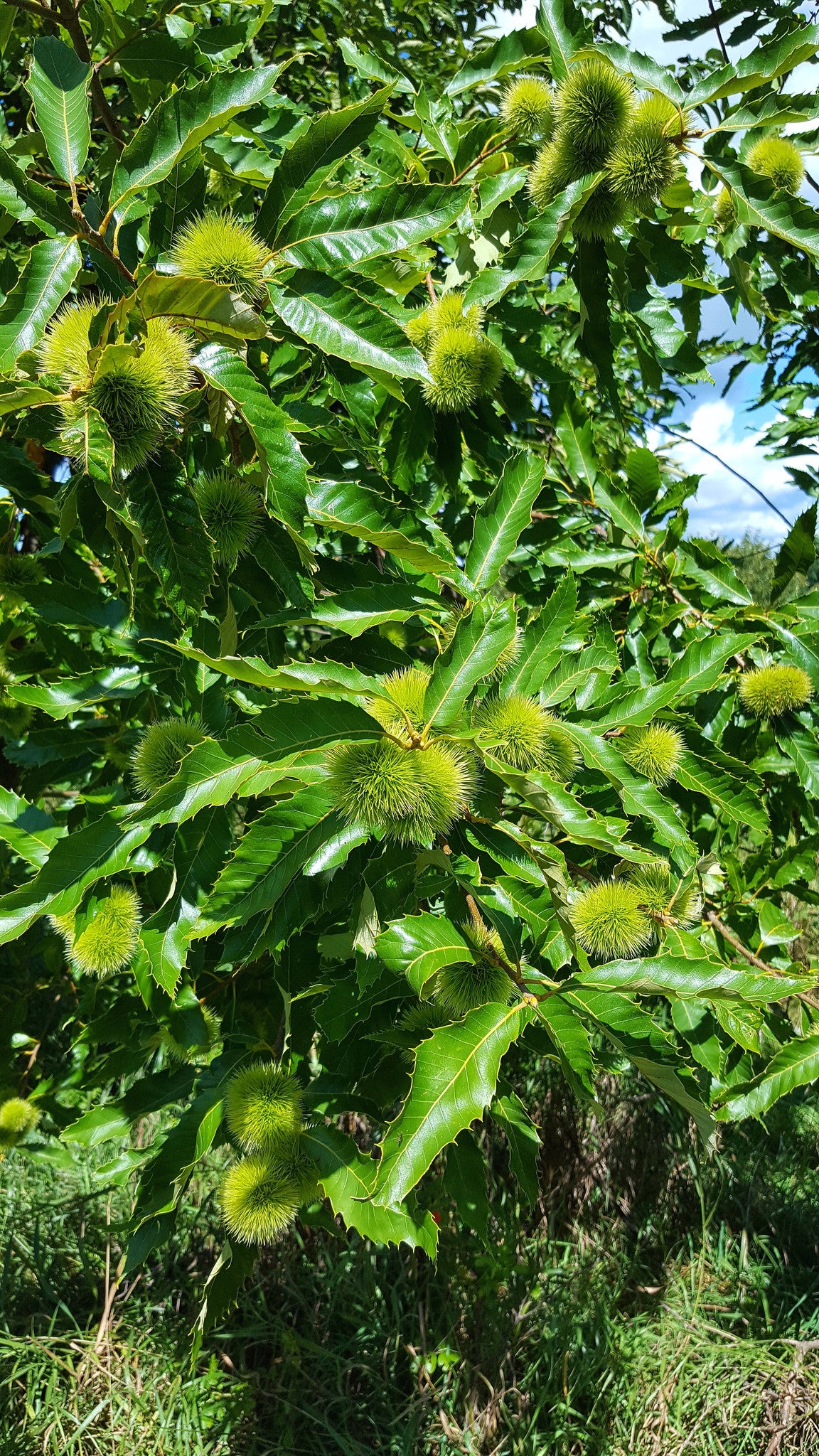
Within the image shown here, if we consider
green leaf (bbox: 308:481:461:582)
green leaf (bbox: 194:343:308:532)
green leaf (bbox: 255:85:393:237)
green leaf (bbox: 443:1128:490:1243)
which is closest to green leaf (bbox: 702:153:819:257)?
green leaf (bbox: 255:85:393:237)

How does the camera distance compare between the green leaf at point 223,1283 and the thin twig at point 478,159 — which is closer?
the green leaf at point 223,1283

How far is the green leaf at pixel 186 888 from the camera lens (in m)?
1.21

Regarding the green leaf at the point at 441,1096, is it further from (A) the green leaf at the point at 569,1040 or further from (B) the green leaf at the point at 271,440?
(B) the green leaf at the point at 271,440

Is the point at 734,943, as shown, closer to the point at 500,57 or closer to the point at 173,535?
the point at 173,535

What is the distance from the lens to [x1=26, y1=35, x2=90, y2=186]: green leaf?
→ 3.55 feet

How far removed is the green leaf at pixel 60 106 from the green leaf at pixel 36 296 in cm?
11

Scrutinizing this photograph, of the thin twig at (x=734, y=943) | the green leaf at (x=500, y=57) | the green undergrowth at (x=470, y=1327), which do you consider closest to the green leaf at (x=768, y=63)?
the green leaf at (x=500, y=57)

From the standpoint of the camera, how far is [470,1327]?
2.73m

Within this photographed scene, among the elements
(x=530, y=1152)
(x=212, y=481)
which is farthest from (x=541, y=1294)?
(x=212, y=481)

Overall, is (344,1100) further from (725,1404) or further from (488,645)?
(725,1404)

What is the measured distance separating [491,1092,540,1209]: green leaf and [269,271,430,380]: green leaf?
0.96 m

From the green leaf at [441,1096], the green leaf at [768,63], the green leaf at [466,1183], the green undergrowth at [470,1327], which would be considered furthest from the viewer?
the green undergrowth at [470,1327]

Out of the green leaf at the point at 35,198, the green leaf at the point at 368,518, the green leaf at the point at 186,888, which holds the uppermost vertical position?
the green leaf at the point at 35,198

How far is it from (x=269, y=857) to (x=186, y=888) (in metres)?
0.24
